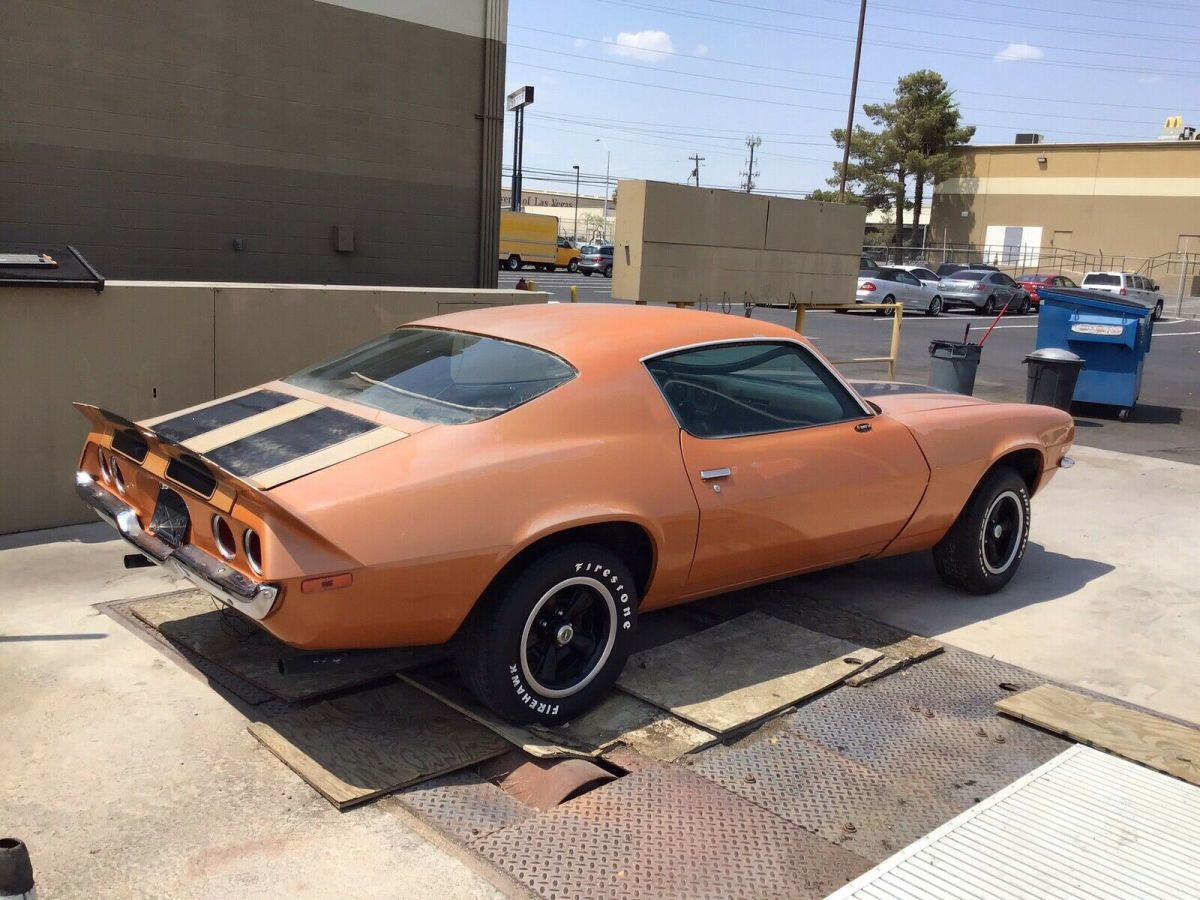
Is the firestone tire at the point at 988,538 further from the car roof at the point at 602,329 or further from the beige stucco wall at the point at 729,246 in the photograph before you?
the beige stucco wall at the point at 729,246

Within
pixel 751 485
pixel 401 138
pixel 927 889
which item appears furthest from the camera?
pixel 401 138

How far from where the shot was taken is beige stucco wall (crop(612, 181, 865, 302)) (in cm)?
834

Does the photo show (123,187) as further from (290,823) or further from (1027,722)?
(1027,722)

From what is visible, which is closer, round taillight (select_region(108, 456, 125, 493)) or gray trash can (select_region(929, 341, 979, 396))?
round taillight (select_region(108, 456, 125, 493))

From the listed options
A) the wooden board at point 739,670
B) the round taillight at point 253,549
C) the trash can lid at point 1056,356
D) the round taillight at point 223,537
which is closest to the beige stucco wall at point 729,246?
the trash can lid at point 1056,356

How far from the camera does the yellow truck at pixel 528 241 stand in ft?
144

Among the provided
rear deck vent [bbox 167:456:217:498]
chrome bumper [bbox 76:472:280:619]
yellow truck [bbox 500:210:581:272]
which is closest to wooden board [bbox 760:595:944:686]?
chrome bumper [bbox 76:472:280:619]

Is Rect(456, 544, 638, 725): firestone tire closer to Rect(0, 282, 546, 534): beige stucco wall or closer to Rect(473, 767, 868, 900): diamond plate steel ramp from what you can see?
Rect(473, 767, 868, 900): diamond plate steel ramp

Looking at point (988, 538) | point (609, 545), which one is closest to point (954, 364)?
point (988, 538)

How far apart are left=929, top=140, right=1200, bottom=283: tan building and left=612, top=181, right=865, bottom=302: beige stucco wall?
46526 mm

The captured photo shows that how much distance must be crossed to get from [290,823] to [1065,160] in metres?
58.0

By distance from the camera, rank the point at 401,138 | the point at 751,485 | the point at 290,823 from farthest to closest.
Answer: the point at 401,138 < the point at 751,485 < the point at 290,823

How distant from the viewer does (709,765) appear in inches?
144

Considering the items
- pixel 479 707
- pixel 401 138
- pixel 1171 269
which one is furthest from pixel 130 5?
pixel 1171 269
